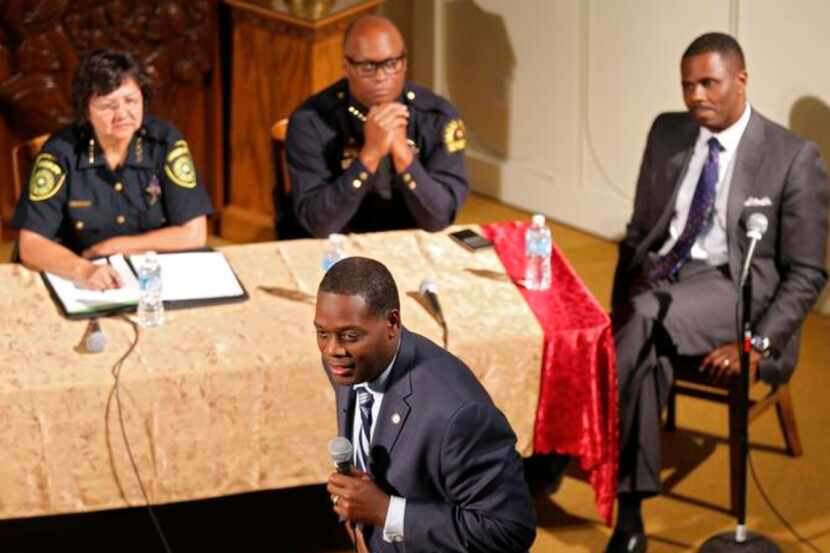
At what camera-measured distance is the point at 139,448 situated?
3.83 metres

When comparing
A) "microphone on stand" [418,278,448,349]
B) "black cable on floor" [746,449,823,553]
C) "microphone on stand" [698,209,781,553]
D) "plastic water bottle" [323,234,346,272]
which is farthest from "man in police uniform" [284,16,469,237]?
"black cable on floor" [746,449,823,553]

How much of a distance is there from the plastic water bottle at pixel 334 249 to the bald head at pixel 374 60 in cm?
47

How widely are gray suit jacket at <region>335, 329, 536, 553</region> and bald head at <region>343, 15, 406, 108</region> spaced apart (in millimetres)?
1907

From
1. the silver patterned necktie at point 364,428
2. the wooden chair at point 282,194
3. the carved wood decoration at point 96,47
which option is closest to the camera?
the silver patterned necktie at point 364,428

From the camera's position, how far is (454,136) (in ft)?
16.0

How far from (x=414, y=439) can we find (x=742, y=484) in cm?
166

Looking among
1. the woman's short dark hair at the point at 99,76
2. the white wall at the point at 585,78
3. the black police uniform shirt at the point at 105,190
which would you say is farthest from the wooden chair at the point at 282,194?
the white wall at the point at 585,78

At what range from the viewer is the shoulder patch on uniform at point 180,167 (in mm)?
4660

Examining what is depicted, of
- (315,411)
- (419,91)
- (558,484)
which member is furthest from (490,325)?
(419,91)

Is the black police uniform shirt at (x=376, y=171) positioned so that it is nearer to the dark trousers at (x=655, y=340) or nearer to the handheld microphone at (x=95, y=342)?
the dark trousers at (x=655, y=340)

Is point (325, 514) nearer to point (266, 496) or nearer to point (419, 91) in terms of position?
point (266, 496)

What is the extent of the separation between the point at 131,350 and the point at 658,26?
3.10 meters

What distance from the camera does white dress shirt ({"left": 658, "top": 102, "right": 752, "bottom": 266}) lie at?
4598 millimetres

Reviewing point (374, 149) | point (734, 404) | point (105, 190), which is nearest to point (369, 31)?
point (374, 149)
